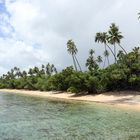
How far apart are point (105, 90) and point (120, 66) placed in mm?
7328

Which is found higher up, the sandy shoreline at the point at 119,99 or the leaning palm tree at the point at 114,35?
the leaning palm tree at the point at 114,35

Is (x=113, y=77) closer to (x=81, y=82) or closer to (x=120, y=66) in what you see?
(x=120, y=66)

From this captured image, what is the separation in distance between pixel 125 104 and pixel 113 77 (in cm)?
1606

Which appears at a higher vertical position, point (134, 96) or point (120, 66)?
point (120, 66)

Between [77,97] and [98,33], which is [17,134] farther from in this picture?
[98,33]

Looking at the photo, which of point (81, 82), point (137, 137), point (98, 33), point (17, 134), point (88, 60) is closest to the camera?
point (137, 137)

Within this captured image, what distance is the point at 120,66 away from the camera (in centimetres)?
8294

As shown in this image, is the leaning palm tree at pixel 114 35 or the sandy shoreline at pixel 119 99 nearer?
the sandy shoreline at pixel 119 99

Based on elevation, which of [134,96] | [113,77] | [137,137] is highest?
[113,77]

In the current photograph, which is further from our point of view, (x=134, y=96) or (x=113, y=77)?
(x=113, y=77)

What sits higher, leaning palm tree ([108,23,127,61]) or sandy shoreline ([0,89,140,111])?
leaning palm tree ([108,23,127,61])

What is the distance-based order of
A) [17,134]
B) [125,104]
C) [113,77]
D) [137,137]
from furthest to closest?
[113,77] → [125,104] → [17,134] → [137,137]

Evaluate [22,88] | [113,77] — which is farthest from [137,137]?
[22,88]

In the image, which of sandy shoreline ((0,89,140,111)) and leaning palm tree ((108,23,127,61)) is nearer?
sandy shoreline ((0,89,140,111))
